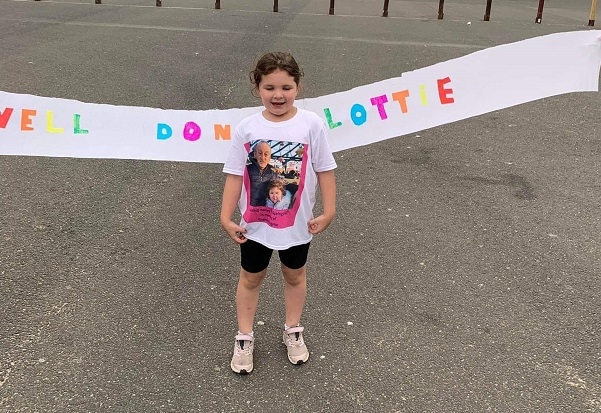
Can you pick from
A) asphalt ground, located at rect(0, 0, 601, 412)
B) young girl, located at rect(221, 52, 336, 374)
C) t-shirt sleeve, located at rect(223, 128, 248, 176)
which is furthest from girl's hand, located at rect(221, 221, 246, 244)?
asphalt ground, located at rect(0, 0, 601, 412)

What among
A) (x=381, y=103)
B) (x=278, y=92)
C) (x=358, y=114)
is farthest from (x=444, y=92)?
(x=278, y=92)

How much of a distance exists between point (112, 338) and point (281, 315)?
0.85 meters

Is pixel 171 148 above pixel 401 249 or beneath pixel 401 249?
above

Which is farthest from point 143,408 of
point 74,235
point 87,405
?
point 74,235

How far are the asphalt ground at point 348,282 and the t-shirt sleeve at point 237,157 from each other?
0.92 meters

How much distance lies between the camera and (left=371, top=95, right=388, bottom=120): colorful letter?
363 centimetres

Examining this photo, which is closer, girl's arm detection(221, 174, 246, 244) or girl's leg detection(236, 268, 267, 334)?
girl's arm detection(221, 174, 246, 244)

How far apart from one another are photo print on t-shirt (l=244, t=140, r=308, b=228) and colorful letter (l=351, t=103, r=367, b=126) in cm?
124

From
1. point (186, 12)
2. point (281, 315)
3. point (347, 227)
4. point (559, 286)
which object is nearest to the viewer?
point (281, 315)

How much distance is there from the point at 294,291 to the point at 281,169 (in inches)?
26.3

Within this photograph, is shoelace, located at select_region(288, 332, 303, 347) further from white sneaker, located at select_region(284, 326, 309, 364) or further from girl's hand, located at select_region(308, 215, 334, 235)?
girl's hand, located at select_region(308, 215, 334, 235)

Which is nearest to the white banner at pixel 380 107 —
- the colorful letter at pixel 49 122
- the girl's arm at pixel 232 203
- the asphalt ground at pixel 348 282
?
the colorful letter at pixel 49 122

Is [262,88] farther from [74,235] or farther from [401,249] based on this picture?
[74,235]

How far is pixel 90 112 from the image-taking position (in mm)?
3658
